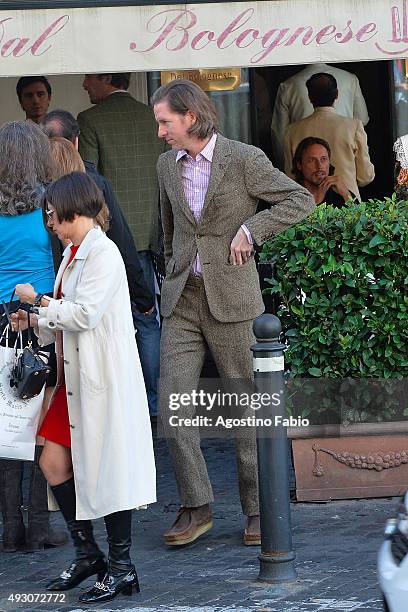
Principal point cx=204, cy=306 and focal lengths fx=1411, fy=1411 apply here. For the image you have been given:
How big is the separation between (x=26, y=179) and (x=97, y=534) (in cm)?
187

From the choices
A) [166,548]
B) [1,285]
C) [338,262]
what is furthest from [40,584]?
[338,262]

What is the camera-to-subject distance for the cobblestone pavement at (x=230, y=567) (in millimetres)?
5916

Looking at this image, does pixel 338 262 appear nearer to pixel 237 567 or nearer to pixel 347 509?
pixel 347 509

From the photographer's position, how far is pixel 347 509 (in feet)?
24.1

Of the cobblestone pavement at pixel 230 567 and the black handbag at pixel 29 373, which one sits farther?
the black handbag at pixel 29 373

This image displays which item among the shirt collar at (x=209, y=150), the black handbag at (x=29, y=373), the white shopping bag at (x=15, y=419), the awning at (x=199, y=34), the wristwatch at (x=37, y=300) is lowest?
the white shopping bag at (x=15, y=419)

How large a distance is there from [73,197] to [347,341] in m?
2.00

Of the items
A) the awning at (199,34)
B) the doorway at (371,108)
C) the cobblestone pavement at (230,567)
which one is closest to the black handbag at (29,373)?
the cobblestone pavement at (230,567)

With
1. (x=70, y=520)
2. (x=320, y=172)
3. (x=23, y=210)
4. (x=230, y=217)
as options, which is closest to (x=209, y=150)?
(x=230, y=217)

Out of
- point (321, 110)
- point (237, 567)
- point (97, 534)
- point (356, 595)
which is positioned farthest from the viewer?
point (321, 110)

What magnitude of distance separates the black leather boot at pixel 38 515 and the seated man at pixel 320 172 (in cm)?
384

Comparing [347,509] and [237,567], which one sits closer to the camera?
[237,567]

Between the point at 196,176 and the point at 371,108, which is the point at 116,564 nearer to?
the point at 196,176

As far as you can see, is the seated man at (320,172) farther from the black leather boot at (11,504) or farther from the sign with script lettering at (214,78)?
the black leather boot at (11,504)
